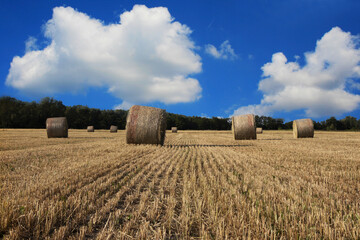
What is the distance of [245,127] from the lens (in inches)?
582

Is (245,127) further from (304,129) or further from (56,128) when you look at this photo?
(56,128)

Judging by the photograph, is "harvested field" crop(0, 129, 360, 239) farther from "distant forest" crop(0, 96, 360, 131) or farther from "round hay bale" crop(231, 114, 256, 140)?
"distant forest" crop(0, 96, 360, 131)

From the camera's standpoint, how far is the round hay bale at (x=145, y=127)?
32.3ft

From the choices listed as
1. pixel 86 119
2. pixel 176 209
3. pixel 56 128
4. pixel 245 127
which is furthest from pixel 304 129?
pixel 86 119

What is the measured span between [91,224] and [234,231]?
134 cm

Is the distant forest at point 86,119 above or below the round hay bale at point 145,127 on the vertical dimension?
above

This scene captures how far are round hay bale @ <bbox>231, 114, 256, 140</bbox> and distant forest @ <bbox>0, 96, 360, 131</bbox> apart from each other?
54406mm

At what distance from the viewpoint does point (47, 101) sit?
65688 millimetres

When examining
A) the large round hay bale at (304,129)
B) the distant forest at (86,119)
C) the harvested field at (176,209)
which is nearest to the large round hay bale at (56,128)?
the harvested field at (176,209)

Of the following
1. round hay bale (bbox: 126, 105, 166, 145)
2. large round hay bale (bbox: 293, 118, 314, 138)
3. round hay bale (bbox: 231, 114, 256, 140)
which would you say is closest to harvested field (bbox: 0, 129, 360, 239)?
round hay bale (bbox: 126, 105, 166, 145)

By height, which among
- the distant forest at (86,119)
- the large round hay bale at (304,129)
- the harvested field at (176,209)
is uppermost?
the distant forest at (86,119)

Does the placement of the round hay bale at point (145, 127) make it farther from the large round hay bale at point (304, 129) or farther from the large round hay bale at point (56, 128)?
the large round hay bale at point (304, 129)

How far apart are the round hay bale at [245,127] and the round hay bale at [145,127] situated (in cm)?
701

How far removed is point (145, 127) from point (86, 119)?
62.4 meters
